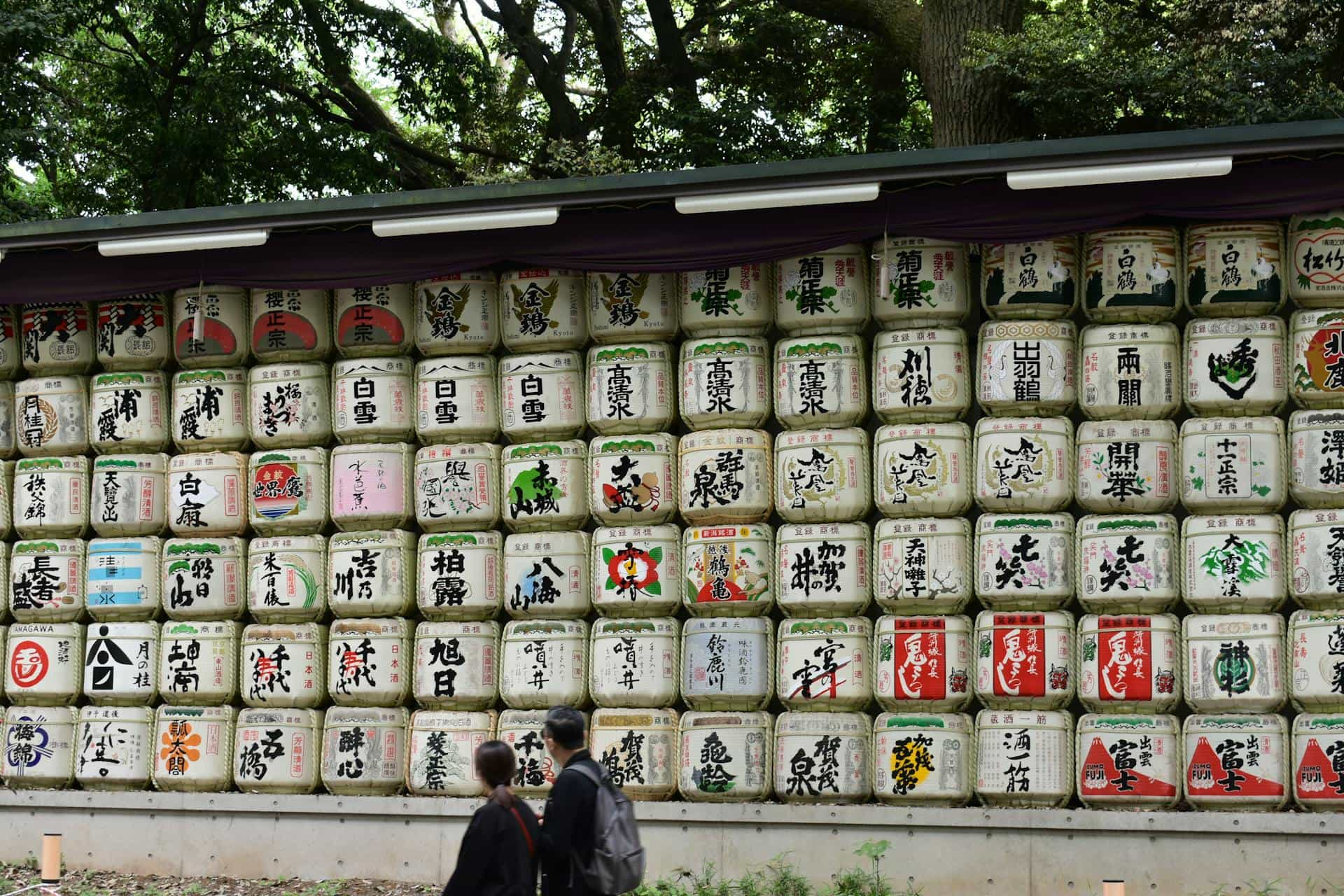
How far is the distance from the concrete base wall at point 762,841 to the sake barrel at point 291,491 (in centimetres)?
152

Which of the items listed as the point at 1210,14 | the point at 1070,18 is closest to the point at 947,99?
the point at 1070,18

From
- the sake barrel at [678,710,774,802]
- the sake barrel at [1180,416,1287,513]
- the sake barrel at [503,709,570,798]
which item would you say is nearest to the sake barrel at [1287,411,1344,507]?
the sake barrel at [1180,416,1287,513]

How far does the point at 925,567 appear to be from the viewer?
7.80 m

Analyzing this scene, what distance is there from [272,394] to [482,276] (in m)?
1.40

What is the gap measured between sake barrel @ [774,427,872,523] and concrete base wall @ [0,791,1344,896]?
1510mm

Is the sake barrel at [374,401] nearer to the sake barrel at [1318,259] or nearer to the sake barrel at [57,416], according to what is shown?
the sake barrel at [57,416]

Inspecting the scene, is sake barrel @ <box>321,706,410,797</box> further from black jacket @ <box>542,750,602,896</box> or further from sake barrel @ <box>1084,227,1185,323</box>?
sake barrel @ <box>1084,227,1185,323</box>

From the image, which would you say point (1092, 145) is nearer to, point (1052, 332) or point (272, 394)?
point (1052, 332)

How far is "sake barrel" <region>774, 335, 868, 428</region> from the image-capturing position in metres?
8.00

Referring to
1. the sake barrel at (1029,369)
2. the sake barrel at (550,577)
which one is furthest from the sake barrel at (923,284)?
the sake barrel at (550,577)

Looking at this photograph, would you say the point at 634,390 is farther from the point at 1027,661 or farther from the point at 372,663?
the point at 1027,661

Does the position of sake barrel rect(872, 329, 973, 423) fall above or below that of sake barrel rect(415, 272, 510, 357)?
below

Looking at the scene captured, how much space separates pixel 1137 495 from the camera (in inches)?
299

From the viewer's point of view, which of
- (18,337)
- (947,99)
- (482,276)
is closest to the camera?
(482,276)
